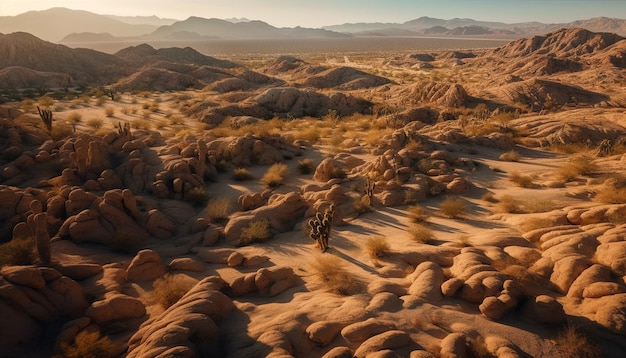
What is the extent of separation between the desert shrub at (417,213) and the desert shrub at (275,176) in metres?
6.27

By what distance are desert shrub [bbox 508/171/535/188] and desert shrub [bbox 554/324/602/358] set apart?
10118 mm

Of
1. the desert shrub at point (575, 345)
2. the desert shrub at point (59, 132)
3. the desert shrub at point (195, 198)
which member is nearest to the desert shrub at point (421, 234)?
the desert shrub at point (575, 345)

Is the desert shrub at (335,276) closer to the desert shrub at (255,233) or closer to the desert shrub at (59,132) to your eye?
the desert shrub at (255,233)

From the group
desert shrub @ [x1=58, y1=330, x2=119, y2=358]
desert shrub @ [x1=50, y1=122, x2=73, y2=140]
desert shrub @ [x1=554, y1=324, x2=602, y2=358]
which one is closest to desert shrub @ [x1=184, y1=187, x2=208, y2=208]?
desert shrub @ [x1=58, y1=330, x2=119, y2=358]

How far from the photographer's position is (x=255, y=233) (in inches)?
489

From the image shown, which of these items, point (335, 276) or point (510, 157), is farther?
point (510, 157)

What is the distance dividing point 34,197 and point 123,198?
3.17 m

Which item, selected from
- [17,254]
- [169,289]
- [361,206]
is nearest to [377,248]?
[361,206]

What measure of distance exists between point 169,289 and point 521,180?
48.4 ft

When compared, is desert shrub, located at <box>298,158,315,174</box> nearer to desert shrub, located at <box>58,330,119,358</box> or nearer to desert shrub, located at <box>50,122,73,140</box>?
desert shrub, located at <box>58,330,119,358</box>

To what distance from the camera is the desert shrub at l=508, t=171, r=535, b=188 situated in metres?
15.7

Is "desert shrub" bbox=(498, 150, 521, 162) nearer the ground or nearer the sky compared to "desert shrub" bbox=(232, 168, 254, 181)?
nearer the sky

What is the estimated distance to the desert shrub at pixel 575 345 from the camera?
6.50 meters

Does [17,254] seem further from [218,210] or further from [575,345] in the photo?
[575,345]
